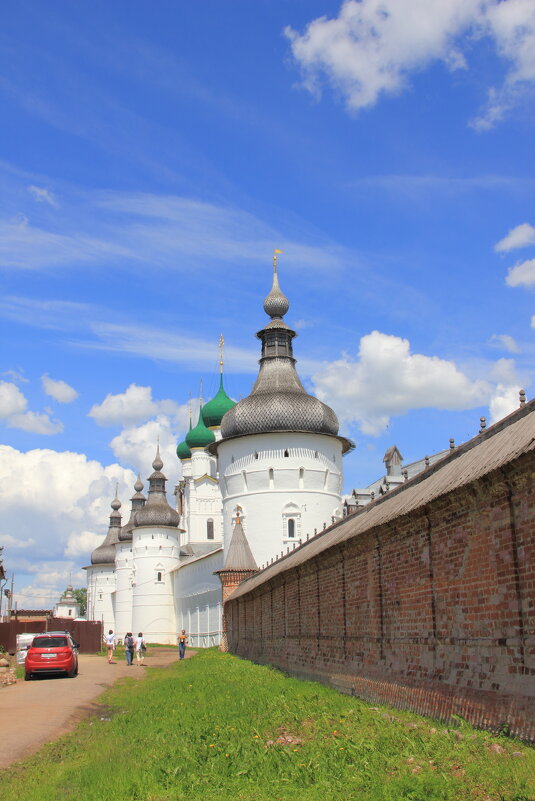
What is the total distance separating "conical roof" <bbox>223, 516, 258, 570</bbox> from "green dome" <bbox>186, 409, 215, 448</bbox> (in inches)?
1120

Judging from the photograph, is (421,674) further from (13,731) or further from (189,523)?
(189,523)

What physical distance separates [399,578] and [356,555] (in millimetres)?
2088

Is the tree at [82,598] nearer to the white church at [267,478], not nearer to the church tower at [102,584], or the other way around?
the church tower at [102,584]

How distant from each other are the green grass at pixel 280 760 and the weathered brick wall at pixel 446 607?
355 millimetres

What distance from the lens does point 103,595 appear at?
7244 cm

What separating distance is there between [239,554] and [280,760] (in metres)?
25.9

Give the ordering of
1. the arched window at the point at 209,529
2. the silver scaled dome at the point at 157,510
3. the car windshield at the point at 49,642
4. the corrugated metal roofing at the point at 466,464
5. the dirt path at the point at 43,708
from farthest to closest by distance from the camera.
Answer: the arched window at the point at 209,529 < the silver scaled dome at the point at 157,510 < the car windshield at the point at 49,642 < the dirt path at the point at 43,708 < the corrugated metal roofing at the point at 466,464

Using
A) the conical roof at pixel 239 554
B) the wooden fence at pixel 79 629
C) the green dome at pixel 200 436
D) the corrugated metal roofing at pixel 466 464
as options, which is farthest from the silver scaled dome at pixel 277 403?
the corrugated metal roofing at pixel 466 464

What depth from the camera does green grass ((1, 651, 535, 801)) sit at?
5.83 meters

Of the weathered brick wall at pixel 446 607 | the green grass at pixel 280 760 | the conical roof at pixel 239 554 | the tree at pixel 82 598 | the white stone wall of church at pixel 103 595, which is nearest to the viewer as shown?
the green grass at pixel 280 760

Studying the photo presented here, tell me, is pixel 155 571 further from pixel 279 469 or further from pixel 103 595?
pixel 279 469

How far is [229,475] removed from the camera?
38.3m

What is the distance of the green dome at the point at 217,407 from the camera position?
61.9 meters

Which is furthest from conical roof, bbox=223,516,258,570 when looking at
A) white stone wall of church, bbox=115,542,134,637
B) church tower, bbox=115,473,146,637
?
white stone wall of church, bbox=115,542,134,637
